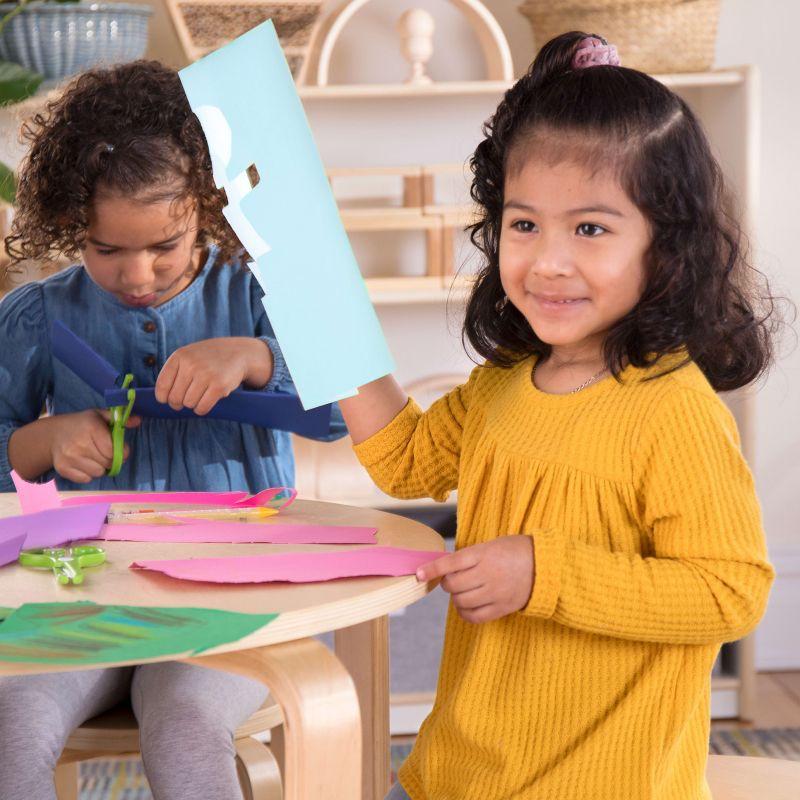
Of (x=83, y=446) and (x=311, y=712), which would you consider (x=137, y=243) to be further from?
(x=311, y=712)

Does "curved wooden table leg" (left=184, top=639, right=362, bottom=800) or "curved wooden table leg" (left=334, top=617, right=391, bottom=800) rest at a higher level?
"curved wooden table leg" (left=184, top=639, right=362, bottom=800)

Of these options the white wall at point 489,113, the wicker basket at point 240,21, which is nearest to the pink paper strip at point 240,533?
the wicker basket at point 240,21

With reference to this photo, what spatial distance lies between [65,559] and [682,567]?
0.43m

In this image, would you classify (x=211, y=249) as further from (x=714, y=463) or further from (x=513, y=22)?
(x=513, y=22)

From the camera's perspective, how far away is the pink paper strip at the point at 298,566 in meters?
0.79

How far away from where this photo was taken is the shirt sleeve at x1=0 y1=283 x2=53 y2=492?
4.38 feet

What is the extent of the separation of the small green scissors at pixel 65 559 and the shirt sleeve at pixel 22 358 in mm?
505

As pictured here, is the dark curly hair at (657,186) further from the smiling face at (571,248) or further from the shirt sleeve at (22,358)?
the shirt sleeve at (22,358)

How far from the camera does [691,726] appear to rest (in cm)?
89

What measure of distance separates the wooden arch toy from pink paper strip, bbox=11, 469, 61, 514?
3.99 feet

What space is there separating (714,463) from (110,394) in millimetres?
625

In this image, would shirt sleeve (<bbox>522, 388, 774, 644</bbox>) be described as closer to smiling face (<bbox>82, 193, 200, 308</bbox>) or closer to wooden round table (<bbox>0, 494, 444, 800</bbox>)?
wooden round table (<bbox>0, 494, 444, 800</bbox>)

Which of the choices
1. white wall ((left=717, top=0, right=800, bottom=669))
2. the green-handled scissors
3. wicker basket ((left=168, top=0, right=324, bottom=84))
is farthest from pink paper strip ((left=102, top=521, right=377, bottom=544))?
white wall ((left=717, top=0, right=800, bottom=669))

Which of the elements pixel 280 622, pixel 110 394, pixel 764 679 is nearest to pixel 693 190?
pixel 280 622
